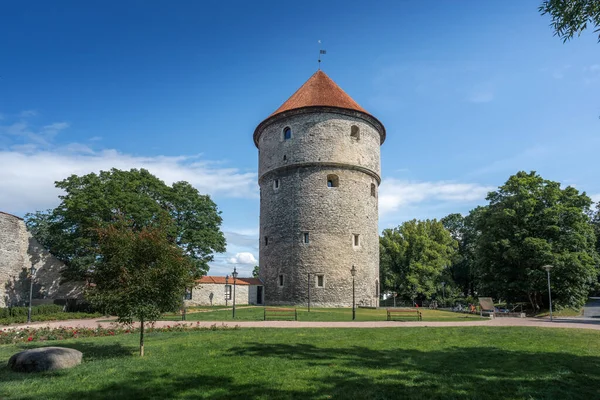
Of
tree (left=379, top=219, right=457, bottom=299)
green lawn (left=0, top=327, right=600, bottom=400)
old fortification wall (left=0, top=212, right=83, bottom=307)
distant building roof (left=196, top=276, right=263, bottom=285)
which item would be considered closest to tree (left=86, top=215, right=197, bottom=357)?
green lawn (left=0, top=327, right=600, bottom=400)

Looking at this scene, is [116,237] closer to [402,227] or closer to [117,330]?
[117,330]

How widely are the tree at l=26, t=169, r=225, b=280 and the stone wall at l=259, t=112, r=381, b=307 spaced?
17.0ft

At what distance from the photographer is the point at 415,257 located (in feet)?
140

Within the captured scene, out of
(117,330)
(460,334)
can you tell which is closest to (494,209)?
(460,334)

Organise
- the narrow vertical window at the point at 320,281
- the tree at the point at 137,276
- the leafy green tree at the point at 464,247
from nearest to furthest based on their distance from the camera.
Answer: the tree at the point at 137,276
the narrow vertical window at the point at 320,281
the leafy green tree at the point at 464,247

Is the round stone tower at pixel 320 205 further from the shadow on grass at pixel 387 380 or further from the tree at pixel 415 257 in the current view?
the shadow on grass at pixel 387 380

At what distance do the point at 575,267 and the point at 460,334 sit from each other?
1760cm

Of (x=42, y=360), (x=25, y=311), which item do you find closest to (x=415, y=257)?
(x=25, y=311)

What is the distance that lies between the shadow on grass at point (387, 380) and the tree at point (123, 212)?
1424 centimetres

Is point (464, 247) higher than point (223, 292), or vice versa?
point (464, 247)

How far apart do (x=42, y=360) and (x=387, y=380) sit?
6704mm

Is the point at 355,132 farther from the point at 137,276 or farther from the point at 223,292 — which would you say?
the point at 137,276

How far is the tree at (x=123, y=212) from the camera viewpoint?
2553cm

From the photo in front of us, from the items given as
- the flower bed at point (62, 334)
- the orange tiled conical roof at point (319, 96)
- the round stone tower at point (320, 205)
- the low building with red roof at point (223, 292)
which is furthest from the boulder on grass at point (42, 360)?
the orange tiled conical roof at point (319, 96)
